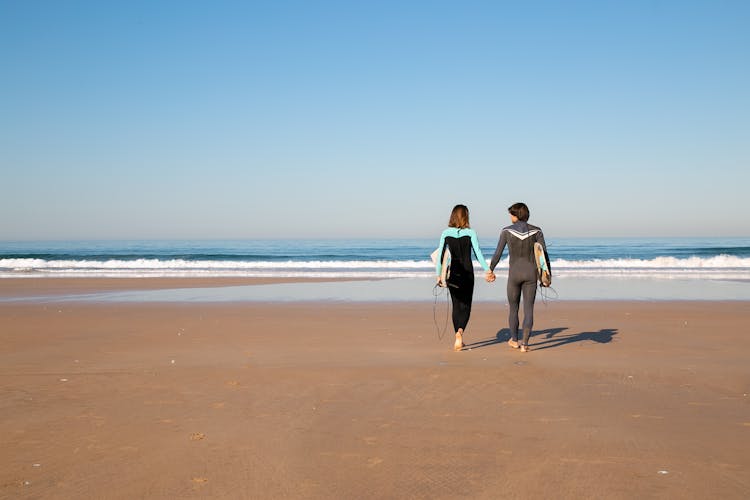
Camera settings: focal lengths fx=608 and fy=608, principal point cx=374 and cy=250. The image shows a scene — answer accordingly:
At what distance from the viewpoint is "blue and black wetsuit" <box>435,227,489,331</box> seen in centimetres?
809

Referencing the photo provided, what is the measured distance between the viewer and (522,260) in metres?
8.09

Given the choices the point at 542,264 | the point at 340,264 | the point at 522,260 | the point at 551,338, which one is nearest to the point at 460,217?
the point at 522,260

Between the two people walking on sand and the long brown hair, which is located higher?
the long brown hair

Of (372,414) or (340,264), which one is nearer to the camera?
(372,414)

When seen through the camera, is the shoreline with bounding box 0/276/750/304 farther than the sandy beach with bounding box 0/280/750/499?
Yes

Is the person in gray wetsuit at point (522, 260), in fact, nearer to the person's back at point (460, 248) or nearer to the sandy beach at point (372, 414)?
the person's back at point (460, 248)

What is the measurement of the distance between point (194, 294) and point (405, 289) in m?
5.94

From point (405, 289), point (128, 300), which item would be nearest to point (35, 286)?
point (128, 300)

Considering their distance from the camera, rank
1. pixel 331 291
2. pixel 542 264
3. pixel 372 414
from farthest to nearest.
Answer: pixel 331 291 → pixel 542 264 → pixel 372 414

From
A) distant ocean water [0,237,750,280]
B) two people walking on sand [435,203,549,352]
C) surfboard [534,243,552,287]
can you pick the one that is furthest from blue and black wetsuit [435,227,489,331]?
distant ocean water [0,237,750,280]

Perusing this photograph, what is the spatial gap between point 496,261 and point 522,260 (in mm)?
364

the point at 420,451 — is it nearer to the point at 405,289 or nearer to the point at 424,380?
the point at 424,380

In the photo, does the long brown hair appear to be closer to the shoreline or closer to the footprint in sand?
the shoreline

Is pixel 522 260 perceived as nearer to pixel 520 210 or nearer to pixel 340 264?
pixel 520 210
